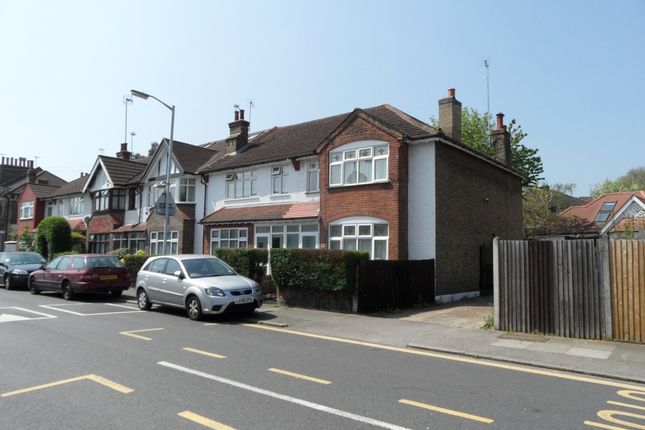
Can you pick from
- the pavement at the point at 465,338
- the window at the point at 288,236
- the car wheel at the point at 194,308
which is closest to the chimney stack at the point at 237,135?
the window at the point at 288,236

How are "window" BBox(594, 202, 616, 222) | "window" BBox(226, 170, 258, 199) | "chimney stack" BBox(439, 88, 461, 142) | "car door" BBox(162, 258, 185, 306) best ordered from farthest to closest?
"window" BBox(594, 202, 616, 222)
"window" BBox(226, 170, 258, 199)
"chimney stack" BBox(439, 88, 461, 142)
"car door" BBox(162, 258, 185, 306)

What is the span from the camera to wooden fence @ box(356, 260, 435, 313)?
13.7 m

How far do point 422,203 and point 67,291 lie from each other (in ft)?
43.6

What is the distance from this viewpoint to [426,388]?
619cm

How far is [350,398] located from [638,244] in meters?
7.26

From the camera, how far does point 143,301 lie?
14.3m

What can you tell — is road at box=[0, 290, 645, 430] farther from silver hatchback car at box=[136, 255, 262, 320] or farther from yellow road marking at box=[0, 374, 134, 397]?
silver hatchback car at box=[136, 255, 262, 320]

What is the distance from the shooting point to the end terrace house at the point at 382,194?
1720 cm

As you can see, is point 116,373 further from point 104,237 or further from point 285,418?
point 104,237

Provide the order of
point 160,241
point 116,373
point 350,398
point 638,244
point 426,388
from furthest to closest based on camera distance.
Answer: point 160,241 < point 638,244 < point 116,373 < point 426,388 < point 350,398

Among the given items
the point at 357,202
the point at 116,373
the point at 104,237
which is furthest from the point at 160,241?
the point at 116,373

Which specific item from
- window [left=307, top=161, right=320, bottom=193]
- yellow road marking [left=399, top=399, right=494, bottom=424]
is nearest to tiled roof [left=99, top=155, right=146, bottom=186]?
window [left=307, top=161, right=320, bottom=193]

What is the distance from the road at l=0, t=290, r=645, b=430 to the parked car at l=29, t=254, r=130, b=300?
688cm

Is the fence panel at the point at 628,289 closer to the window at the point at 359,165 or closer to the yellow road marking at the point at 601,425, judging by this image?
the yellow road marking at the point at 601,425
